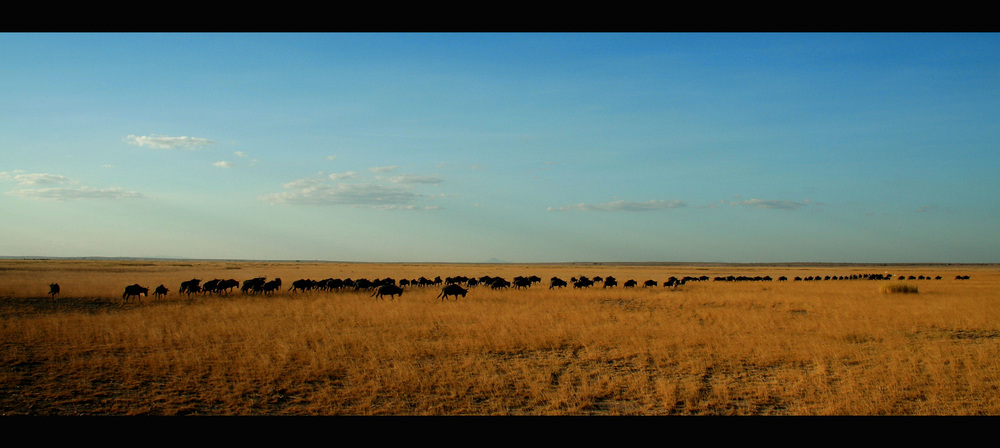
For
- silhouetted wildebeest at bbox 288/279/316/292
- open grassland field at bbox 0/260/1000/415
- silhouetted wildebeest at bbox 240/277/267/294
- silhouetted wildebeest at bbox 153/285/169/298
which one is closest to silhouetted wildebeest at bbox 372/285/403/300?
silhouetted wildebeest at bbox 288/279/316/292

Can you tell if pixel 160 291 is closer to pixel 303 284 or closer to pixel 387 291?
pixel 303 284

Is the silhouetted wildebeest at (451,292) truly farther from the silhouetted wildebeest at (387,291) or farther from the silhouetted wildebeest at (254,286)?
the silhouetted wildebeest at (254,286)

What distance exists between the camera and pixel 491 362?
11328mm

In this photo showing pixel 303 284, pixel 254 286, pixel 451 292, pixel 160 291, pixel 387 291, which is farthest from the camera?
pixel 303 284

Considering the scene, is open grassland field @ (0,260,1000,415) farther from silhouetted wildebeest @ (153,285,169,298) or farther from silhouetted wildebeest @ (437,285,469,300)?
silhouetted wildebeest @ (437,285,469,300)

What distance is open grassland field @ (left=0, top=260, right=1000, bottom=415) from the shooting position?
836 centimetres

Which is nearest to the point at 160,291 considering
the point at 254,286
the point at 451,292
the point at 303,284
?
the point at 254,286

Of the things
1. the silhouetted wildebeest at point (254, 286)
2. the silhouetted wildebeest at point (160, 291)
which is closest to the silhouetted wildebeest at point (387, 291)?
the silhouetted wildebeest at point (254, 286)

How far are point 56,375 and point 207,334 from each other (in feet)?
14.6

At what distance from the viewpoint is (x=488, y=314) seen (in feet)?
62.8

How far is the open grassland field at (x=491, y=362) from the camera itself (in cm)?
836
